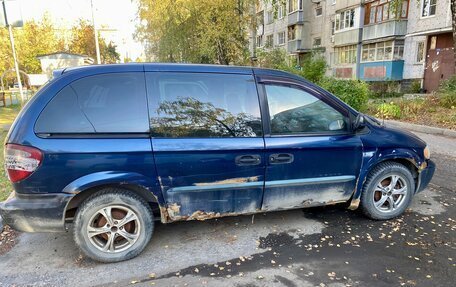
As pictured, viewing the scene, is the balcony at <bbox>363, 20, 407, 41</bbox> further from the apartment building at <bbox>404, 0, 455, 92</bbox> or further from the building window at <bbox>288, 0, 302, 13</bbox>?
the building window at <bbox>288, 0, 302, 13</bbox>

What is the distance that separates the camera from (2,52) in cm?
2758

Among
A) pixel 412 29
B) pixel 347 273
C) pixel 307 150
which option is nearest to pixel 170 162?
pixel 307 150

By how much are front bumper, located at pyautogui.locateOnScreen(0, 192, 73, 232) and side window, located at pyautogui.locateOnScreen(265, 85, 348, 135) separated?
2091 mm

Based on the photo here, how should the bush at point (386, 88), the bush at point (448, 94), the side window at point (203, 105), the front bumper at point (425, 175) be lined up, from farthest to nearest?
the bush at point (386, 88) → the bush at point (448, 94) → the front bumper at point (425, 175) → the side window at point (203, 105)

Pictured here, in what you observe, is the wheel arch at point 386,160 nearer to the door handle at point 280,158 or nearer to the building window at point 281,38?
the door handle at point 280,158

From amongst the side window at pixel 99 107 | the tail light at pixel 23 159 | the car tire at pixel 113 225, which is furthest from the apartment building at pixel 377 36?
the tail light at pixel 23 159

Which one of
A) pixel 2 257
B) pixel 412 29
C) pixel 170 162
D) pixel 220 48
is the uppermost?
pixel 412 29

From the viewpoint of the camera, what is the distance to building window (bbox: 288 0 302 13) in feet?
108

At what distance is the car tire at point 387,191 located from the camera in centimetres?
361

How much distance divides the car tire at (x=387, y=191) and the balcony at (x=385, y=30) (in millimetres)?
22004

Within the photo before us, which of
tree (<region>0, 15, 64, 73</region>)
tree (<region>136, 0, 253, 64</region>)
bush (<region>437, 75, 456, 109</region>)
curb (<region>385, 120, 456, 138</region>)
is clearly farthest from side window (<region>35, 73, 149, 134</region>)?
tree (<region>0, 15, 64, 73</region>)

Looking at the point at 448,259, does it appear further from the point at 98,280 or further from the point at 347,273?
the point at 98,280

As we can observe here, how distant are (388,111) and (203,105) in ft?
33.3

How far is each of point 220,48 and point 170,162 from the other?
17150mm
